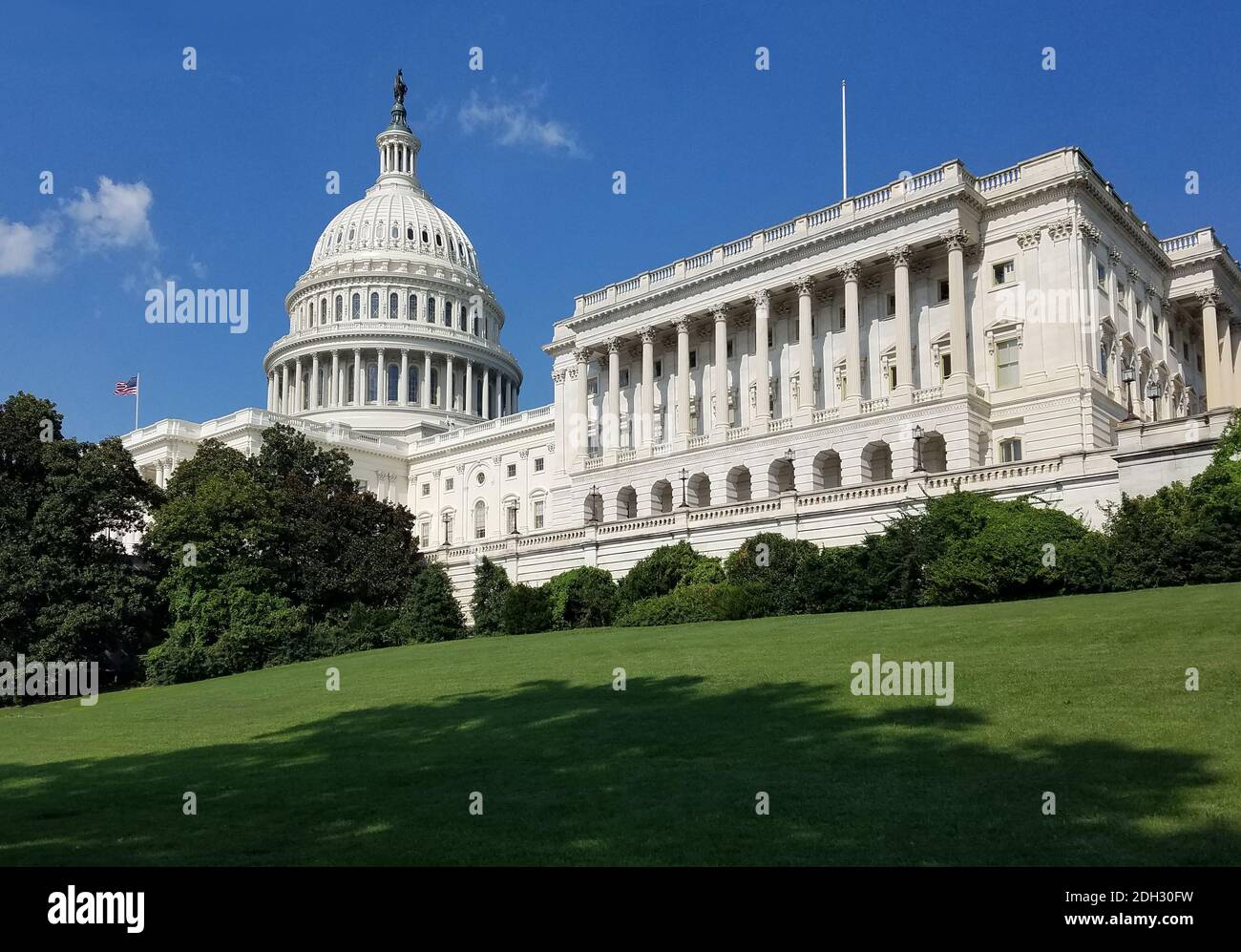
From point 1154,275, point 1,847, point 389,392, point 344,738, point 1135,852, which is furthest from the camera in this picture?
point 389,392

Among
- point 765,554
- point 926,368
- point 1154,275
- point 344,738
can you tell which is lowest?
point 344,738

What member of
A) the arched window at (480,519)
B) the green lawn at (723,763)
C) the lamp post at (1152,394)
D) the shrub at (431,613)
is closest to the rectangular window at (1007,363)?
the lamp post at (1152,394)

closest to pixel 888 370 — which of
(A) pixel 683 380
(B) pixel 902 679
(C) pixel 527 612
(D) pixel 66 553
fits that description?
(A) pixel 683 380

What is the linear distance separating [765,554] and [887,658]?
2348 cm

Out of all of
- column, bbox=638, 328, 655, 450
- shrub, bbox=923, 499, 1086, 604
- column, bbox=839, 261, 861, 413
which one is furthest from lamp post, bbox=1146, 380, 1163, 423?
column, bbox=638, 328, 655, 450

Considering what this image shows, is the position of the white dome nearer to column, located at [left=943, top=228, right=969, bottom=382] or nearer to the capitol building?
the capitol building

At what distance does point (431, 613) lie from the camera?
184 ft

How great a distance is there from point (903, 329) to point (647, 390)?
18.1m

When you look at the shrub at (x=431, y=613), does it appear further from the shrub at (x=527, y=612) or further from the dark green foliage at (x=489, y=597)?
the shrub at (x=527, y=612)

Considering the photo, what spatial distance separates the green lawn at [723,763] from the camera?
12.8 metres

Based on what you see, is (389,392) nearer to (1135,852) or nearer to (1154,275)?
(1154,275)

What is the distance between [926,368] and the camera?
213ft

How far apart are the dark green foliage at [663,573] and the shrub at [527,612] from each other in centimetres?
323
